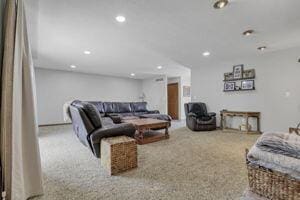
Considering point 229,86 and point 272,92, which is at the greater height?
point 229,86

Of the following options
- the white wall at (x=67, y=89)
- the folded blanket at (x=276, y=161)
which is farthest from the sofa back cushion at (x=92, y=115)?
the white wall at (x=67, y=89)

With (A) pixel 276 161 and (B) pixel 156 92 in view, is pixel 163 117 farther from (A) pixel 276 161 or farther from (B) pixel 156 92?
(B) pixel 156 92

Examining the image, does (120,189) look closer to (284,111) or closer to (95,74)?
(284,111)

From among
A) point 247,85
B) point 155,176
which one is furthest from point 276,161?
point 247,85

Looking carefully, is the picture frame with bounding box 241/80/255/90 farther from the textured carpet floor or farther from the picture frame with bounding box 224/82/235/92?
the textured carpet floor

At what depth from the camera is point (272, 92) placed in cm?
428

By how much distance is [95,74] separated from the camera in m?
7.49

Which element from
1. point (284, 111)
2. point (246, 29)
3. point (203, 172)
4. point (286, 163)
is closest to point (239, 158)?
point (203, 172)

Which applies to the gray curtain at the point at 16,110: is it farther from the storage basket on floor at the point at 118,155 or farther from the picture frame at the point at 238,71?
the picture frame at the point at 238,71

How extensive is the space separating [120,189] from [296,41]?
4.64 metres

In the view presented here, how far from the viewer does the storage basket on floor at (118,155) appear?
207 cm

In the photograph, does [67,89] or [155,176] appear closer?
[155,176]

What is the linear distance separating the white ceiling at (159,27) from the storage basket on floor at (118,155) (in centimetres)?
186

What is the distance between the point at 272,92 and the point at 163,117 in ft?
10.1
